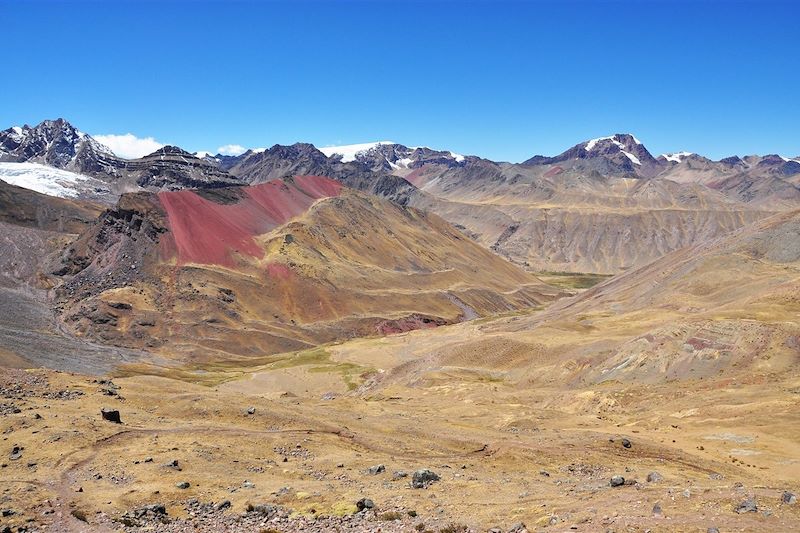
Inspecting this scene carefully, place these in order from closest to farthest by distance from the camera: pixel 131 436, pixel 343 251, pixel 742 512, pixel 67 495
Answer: pixel 742 512
pixel 67 495
pixel 131 436
pixel 343 251

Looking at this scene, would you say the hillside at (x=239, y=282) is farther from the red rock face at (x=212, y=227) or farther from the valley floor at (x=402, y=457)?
the valley floor at (x=402, y=457)

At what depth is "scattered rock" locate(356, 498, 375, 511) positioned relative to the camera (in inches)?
1085

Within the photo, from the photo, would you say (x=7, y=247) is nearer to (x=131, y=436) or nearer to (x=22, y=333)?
(x=22, y=333)

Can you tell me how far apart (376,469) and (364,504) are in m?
7.75

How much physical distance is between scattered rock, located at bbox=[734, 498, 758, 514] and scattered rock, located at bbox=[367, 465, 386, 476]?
714 inches

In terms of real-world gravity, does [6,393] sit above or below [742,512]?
below

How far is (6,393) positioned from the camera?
47812 mm

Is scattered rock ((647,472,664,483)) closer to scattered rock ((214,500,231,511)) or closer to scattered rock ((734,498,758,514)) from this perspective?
scattered rock ((734,498,758,514))

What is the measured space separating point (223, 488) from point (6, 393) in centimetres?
2585

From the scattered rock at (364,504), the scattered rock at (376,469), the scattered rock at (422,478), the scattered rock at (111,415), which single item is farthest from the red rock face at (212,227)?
the scattered rock at (364,504)

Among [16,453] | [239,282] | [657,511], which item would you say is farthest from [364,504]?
[239,282]

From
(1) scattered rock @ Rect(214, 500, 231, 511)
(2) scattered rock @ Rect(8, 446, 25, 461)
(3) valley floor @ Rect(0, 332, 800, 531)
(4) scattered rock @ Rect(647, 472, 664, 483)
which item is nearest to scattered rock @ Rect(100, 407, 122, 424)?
(3) valley floor @ Rect(0, 332, 800, 531)

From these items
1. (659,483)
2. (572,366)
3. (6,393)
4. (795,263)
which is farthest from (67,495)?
(795,263)

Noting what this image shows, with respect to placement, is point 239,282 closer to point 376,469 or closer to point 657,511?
point 376,469
